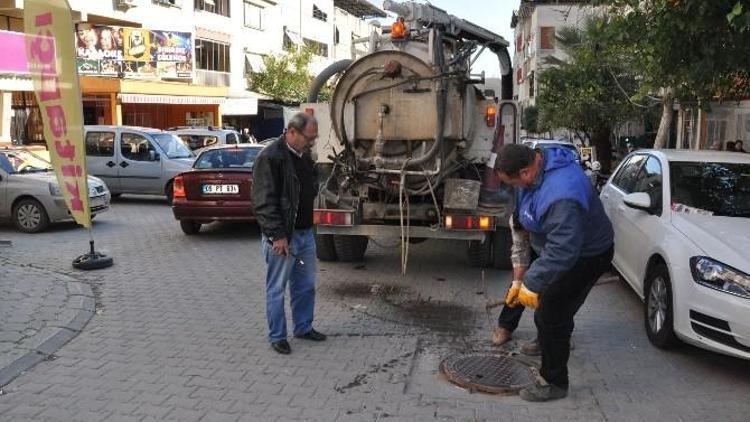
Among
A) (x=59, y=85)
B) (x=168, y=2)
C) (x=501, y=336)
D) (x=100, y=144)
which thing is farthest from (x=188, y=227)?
(x=168, y=2)

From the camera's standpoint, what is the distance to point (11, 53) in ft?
65.2

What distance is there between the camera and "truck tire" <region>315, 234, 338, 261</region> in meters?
8.45

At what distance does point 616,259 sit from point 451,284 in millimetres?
1745

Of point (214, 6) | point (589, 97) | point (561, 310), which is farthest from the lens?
point (214, 6)

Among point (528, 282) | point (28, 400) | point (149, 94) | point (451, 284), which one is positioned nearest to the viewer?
point (528, 282)

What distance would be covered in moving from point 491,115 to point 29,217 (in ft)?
25.0

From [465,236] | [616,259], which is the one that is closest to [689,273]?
[616,259]

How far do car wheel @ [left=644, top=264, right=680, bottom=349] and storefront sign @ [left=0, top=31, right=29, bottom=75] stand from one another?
19.0 meters

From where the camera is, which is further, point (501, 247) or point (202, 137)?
point (202, 137)

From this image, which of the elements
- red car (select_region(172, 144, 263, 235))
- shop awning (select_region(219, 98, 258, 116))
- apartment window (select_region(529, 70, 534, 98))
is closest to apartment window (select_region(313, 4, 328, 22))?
apartment window (select_region(529, 70, 534, 98))

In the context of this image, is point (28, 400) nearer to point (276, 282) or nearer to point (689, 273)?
point (276, 282)

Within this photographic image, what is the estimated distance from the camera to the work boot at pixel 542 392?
431 centimetres

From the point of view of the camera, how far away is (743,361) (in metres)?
5.13

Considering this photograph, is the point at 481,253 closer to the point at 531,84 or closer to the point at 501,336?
the point at 501,336
